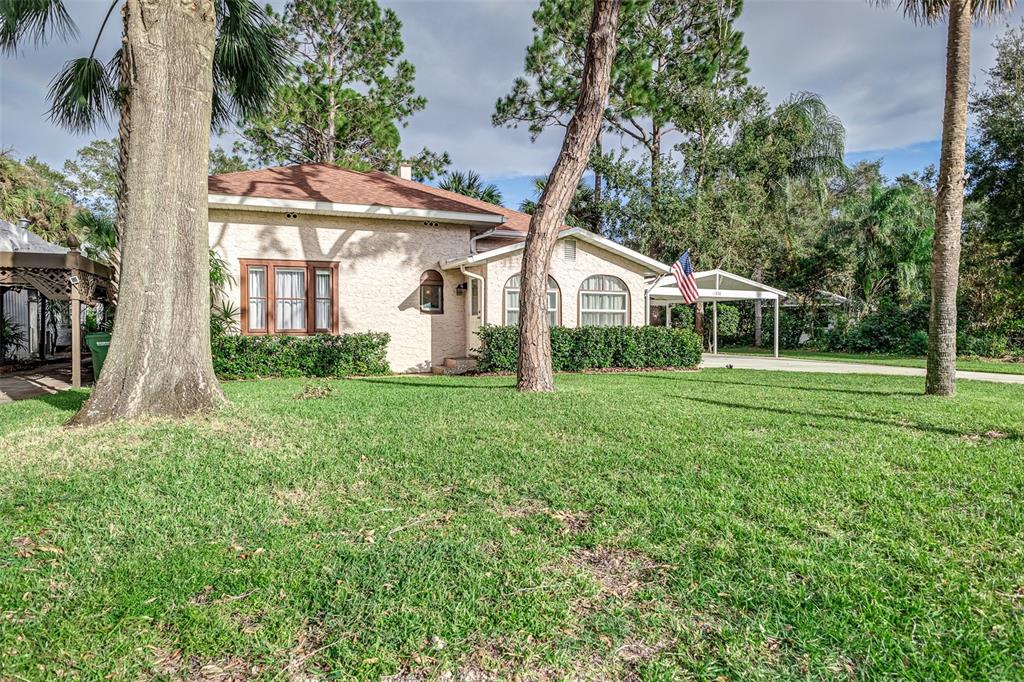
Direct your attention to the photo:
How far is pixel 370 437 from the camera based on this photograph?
5.95 metres

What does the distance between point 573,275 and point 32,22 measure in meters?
11.5

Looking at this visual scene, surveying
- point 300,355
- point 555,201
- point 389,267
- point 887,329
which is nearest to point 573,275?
point 389,267

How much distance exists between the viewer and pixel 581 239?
14.6m

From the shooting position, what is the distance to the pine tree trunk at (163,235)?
20.6ft

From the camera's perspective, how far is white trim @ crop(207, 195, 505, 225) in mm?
12047

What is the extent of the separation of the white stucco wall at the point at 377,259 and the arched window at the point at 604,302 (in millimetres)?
3274

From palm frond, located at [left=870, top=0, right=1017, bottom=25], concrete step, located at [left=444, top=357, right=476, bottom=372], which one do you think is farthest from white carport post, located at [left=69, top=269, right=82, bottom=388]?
palm frond, located at [left=870, top=0, right=1017, bottom=25]

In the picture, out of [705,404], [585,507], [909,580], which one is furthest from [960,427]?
[585,507]

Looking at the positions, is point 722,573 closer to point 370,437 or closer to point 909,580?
point 909,580

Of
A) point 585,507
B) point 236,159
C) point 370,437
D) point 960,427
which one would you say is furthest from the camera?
point 236,159

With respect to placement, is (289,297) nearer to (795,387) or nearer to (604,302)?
(604,302)

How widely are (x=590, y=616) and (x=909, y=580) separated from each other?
1.65 m

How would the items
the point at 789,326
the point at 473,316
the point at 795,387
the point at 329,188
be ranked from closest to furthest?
the point at 795,387
the point at 329,188
the point at 473,316
the point at 789,326

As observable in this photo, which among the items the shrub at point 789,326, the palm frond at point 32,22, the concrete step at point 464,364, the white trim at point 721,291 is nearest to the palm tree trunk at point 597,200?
the white trim at point 721,291
